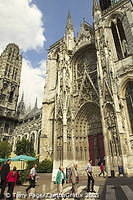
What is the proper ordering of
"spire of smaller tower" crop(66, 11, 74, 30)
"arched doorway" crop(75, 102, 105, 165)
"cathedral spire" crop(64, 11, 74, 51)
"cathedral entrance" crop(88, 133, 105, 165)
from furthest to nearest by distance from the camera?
"spire of smaller tower" crop(66, 11, 74, 30), "cathedral spire" crop(64, 11, 74, 51), "arched doorway" crop(75, 102, 105, 165), "cathedral entrance" crop(88, 133, 105, 165)

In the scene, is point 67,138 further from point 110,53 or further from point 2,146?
point 2,146

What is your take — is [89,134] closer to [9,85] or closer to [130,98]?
[130,98]

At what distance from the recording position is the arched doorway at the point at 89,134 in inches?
712

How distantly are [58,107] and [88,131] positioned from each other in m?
4.65

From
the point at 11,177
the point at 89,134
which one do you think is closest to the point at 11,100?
the point at 89,134

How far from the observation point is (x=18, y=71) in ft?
178

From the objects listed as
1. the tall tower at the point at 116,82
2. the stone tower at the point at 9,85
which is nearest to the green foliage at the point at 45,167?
the tall tower at the point at 116,82

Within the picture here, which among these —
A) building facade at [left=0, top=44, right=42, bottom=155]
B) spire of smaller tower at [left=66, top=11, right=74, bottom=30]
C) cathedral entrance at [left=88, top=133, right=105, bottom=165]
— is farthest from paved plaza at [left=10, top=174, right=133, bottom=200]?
building facade at [left=0, top=44, right=42, bottom=155]

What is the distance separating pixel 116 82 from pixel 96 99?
308cm

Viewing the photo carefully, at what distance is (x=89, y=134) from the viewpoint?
63.1ft

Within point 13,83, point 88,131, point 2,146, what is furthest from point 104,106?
point 13,83

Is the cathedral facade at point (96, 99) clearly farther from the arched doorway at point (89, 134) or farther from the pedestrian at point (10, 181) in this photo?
the pedestrian at point (10, 181)

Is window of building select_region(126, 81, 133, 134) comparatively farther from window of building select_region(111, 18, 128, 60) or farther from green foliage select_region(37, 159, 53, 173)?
green foliage select_region(37, 159, 53, 173)

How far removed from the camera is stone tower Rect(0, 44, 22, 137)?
45.8 metres
